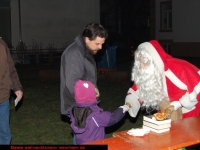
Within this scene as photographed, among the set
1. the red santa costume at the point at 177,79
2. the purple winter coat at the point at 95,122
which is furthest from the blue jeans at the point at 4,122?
the red santa costume at the point at 177,79

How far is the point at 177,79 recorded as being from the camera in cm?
412

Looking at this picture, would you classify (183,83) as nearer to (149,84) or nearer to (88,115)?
(149,84)

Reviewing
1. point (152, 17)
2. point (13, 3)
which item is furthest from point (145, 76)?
point (152, 17)

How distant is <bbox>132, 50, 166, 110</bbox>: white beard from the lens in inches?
166

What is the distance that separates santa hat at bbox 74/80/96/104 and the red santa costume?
2.45 ft

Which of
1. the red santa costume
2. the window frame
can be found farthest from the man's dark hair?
the window frame

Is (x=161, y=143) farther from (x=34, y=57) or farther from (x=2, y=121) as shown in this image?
(x=34, y=57)

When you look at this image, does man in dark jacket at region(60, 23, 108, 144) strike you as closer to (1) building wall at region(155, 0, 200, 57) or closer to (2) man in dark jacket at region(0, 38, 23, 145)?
(2) man in dark jacket at region(0, 38, 23, 145)

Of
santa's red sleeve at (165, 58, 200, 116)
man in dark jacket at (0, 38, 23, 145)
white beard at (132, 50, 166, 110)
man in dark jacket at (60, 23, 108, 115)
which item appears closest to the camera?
man in dark jacket at (60, 23, 108, 115)

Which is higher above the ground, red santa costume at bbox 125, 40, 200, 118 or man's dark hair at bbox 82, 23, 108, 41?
man's dark hair at bbox 82, 23, 108, 41

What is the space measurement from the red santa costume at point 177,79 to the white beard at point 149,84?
0.20 feet

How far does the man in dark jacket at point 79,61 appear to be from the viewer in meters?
3.96

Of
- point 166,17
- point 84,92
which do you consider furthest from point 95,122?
point 166,17

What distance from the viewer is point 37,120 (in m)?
7.62
